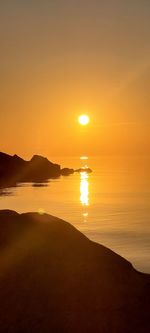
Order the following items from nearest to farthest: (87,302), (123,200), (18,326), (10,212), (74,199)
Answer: (18,326) < (87,302) < (10,212) < (123,200) < (74,199)

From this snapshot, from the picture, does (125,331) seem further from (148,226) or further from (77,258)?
(148,226)

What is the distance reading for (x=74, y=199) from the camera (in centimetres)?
14338

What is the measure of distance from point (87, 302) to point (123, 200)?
120050mm

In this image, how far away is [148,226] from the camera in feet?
259

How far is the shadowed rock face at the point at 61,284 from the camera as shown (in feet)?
47.0

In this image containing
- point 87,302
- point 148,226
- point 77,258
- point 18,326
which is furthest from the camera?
point 148,226

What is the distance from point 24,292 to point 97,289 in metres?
2.46

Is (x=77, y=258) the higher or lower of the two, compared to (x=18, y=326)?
higher

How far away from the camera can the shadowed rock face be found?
14336 millimetres

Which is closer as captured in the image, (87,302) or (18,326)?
(18,326)

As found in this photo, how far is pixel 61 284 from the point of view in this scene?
15.2 metres

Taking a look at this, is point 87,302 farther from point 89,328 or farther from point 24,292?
point 24,292

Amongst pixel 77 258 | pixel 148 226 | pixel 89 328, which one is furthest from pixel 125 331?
pixel 148 226

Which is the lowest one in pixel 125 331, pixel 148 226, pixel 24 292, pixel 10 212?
pixel 125 331
